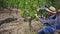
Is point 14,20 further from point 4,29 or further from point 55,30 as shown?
point 55,30

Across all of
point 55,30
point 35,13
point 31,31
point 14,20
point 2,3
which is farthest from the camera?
point 2,3

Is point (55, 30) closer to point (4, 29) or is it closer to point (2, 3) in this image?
point (4, 29)

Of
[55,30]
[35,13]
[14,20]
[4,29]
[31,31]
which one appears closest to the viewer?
[55,30]

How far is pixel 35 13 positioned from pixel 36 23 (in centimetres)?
64

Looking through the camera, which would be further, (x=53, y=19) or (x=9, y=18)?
(x=9, y=18)

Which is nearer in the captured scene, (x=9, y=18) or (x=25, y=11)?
(x=25, y=11)

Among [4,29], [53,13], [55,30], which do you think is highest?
[53,13]

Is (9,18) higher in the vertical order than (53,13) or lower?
lower

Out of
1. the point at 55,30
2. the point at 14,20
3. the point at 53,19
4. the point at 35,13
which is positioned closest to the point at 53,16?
the point at 53,19

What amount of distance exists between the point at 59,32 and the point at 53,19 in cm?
30

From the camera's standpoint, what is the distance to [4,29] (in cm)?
464

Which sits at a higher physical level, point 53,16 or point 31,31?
point 53,16

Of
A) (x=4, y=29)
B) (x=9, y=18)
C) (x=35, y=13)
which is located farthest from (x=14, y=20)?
(x=35, y=13)

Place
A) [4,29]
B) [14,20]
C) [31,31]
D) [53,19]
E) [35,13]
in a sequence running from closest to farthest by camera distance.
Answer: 1. [53,19]
2. [35,13]
3. [31,31]
4. [4,29]
5. [14,20]
